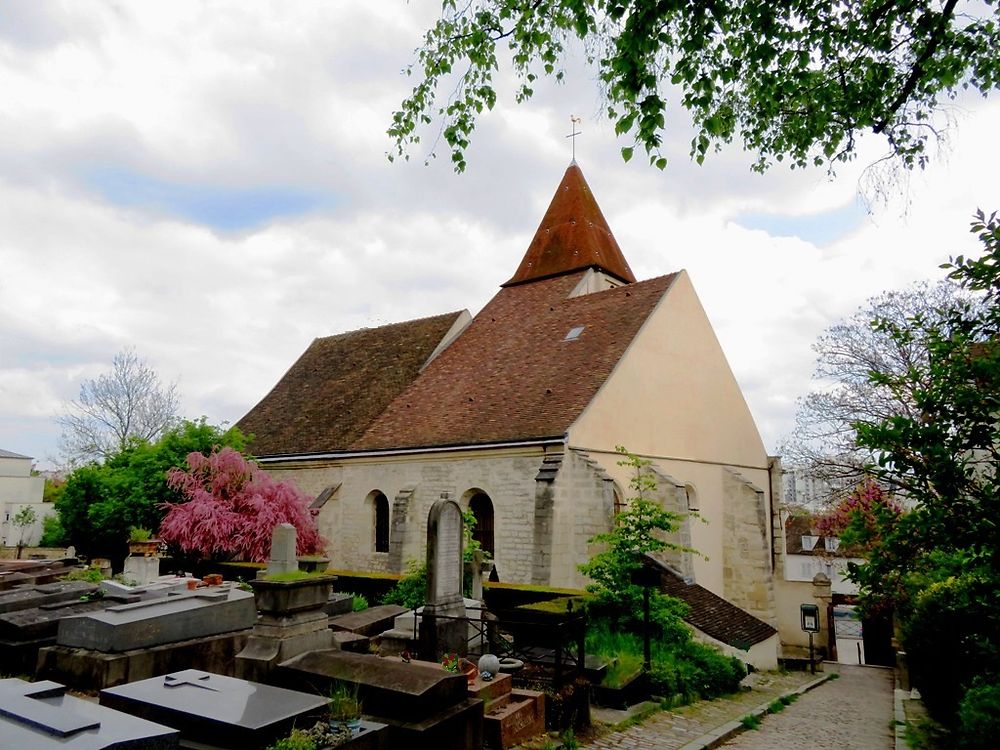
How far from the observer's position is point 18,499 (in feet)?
137

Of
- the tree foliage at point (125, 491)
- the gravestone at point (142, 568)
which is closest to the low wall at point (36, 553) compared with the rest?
the tree foliage at point (125, 491)

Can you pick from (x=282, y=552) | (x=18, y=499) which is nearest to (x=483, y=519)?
(x=282, y=552)

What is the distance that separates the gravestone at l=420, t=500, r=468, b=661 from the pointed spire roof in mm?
15693

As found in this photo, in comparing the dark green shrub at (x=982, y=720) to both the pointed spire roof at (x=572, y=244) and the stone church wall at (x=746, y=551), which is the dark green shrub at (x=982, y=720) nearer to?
the stone church wall at (x=746, y=551)

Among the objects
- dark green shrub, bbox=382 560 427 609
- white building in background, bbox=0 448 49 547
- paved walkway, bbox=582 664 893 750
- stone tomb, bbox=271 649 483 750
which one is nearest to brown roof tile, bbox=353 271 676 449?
dark green shrub, bbox=382 560 427 609

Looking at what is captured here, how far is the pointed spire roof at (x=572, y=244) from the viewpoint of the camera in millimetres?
24938

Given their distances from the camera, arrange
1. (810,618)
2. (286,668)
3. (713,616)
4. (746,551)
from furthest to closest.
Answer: (746,551)
(810,618)
(713,616)
(286,668)

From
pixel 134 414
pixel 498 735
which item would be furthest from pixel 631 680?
pixel 134 414

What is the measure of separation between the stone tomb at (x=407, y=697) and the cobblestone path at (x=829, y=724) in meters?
3.86

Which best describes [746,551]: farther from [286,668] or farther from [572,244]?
[286,668]

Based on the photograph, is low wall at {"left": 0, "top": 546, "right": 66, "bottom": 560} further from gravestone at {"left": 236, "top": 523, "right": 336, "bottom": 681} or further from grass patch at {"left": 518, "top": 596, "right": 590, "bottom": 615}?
gravestone at {"left": 236, "top": 523, "right": 336, "bottom": 681}

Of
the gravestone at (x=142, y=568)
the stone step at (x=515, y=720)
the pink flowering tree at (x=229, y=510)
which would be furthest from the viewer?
the pink flowering tree at (x=229, y=510)

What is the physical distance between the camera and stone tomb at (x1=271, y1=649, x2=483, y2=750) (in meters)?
5.83

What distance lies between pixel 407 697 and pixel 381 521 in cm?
1428
